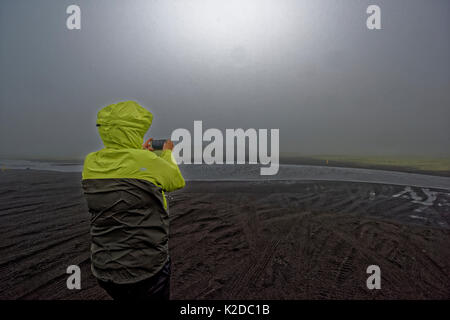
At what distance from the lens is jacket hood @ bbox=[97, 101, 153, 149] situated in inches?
59.7

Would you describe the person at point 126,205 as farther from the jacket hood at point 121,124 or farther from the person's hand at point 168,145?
the person's hand at point 168,145

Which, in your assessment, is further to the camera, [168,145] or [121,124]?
A: [168,145]

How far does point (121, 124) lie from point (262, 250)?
390 centimetres

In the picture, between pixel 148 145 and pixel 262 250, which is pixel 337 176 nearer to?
pixel 262 250

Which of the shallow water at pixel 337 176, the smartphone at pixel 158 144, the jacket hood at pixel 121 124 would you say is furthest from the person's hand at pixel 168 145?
the shallow water at pixel 337 176

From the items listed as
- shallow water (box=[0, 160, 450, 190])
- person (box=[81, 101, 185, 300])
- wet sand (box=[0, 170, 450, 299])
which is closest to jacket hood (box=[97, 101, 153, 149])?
person (box=[81, 101, 185, 300])

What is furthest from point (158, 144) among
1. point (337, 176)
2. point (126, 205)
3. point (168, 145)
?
point (337, 176)

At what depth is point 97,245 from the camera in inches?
60.0

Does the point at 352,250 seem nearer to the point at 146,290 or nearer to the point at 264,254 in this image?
the point at 264,254

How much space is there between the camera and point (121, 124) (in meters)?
1.51

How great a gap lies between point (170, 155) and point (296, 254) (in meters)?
3.67
